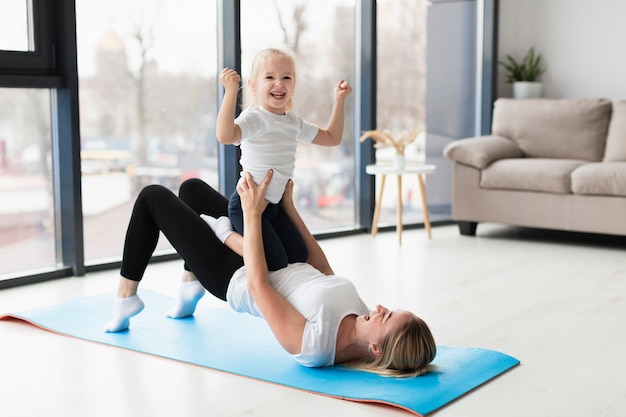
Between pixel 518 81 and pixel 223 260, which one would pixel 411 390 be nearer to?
pixel 223 260

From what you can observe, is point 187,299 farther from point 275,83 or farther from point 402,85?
point 402,85

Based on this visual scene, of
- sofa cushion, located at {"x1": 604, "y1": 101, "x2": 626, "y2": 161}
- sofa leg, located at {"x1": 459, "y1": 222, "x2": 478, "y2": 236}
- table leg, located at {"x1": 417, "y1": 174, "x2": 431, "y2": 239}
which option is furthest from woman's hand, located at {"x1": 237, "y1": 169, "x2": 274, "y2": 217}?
sofa cushion, located at {"x1": 604, "y1": 101, "x2": 626, "y2": 161}

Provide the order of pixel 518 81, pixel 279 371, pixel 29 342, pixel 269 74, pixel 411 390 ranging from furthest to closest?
pixel 518 81 < pixel 29 342 < pixel 269 74 < pixel 279 371 < pixel 411 390

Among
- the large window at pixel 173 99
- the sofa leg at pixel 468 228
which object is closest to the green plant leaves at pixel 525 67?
the large window at pixel 173 99

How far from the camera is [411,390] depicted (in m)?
2.36

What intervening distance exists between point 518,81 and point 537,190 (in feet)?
4.79

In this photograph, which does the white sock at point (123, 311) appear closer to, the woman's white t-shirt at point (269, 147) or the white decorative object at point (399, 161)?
the woman's white t-shirt at point (269, 147)

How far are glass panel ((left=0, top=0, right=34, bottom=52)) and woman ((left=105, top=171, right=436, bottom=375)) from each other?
1.38 meters

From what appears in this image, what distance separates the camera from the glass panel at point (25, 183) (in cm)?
391

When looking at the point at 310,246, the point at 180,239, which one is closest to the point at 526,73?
the point at 310,246

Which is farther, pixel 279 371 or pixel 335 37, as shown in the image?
pixel 335 37

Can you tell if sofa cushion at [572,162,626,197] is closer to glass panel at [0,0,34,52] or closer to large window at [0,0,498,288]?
large window at [0,0,498,288]

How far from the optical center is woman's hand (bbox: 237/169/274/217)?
2.64 m

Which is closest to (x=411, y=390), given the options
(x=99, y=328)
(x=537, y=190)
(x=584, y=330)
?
(x=584, y=330)
